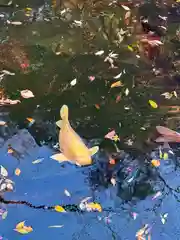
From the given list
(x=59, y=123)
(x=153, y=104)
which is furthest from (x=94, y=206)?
(x=153, y=104)

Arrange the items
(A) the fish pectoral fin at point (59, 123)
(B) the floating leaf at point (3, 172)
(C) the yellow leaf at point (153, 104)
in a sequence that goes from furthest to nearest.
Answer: (C) the yellow leaf at point (153, 104) < (A) the fish pectoral fin at point (59, 123) < (B) the floating leaf at point (3, 172)

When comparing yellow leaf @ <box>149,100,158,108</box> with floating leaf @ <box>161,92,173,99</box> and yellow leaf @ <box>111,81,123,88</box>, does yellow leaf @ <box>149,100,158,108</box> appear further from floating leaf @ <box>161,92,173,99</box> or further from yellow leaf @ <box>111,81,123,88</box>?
yellow leaf @ <box>111,81,123,88</box>

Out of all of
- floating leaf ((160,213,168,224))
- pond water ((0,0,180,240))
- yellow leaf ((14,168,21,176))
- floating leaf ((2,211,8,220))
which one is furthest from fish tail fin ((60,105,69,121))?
floating leaf ((160,213,168,224))

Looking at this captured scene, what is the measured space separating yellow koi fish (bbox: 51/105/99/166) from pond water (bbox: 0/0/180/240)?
0.03 meters

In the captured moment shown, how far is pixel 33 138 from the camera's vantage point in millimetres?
2340

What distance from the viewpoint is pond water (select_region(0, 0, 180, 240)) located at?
2023 millimetres

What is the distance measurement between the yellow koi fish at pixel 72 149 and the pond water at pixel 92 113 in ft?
0.10

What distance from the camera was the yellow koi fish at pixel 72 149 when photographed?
2236 millimetres

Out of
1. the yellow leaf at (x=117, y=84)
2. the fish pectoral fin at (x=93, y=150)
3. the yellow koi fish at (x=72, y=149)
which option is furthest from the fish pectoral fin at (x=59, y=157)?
the yellow leaf at (x=117, y=84)

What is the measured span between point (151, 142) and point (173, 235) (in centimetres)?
57

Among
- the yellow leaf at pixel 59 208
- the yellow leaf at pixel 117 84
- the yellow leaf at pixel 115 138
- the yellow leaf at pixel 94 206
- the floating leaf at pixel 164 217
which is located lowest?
the floating leaf at pixel 164 217

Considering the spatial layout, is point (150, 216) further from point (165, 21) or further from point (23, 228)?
point (165, 21)

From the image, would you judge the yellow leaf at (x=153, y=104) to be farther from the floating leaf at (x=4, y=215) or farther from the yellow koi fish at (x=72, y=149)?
the floating leaf at (x=4, y=215)

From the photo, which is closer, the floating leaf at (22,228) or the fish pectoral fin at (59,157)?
the floating leaf at (22,228)
